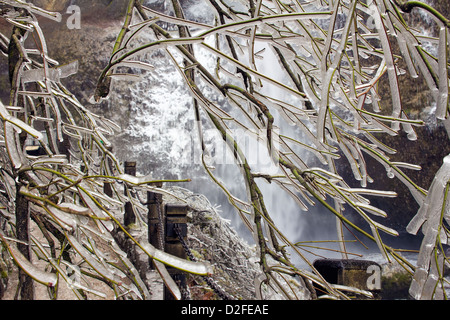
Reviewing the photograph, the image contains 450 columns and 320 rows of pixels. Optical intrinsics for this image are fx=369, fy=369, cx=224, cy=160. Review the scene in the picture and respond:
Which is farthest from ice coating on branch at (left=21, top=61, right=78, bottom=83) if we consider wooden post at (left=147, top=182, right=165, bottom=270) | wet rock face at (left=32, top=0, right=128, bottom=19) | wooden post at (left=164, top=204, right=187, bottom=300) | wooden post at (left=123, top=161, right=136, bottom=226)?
wet rock face at (left=32, top=0, right=128, bottom=19)

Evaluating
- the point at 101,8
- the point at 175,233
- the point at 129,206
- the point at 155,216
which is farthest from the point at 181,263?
the point at 101,8

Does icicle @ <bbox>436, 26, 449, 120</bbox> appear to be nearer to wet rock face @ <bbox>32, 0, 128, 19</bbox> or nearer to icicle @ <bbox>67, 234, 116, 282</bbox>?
icicle @ <bbox>67, 234, 116, 282</bbox>

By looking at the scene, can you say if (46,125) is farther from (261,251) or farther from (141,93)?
(141,93)

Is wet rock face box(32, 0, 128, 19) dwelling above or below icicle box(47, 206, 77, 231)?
above

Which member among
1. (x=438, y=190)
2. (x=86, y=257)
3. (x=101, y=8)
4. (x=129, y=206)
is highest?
(x=101, y=8)

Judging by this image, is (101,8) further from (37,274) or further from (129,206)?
(37,274)

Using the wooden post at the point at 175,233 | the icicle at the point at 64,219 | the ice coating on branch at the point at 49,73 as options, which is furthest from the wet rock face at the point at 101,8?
the icicle at the point at 64,219

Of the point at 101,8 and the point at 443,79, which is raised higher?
the point at 101,8

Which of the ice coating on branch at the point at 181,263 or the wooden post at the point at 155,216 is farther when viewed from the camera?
A: the wooden post at the point at 155,216

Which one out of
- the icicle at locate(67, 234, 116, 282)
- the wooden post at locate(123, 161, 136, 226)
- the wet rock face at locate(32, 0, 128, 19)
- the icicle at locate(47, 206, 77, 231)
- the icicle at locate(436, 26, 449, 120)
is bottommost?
the wooden post at locate(123, 161, 136, 226)

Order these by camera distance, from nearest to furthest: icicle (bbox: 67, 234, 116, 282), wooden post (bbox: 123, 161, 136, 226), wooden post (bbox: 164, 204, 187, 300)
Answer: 1. icicle (bbox: 67, 234, 116, 282)
2. wooden post (bbox: 164, 204, 187, 300)
3. wooden post (bbox: 123, 161, 136, 226)

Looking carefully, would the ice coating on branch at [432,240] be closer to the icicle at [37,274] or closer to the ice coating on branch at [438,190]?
the ice coating on branch at [438,190]
